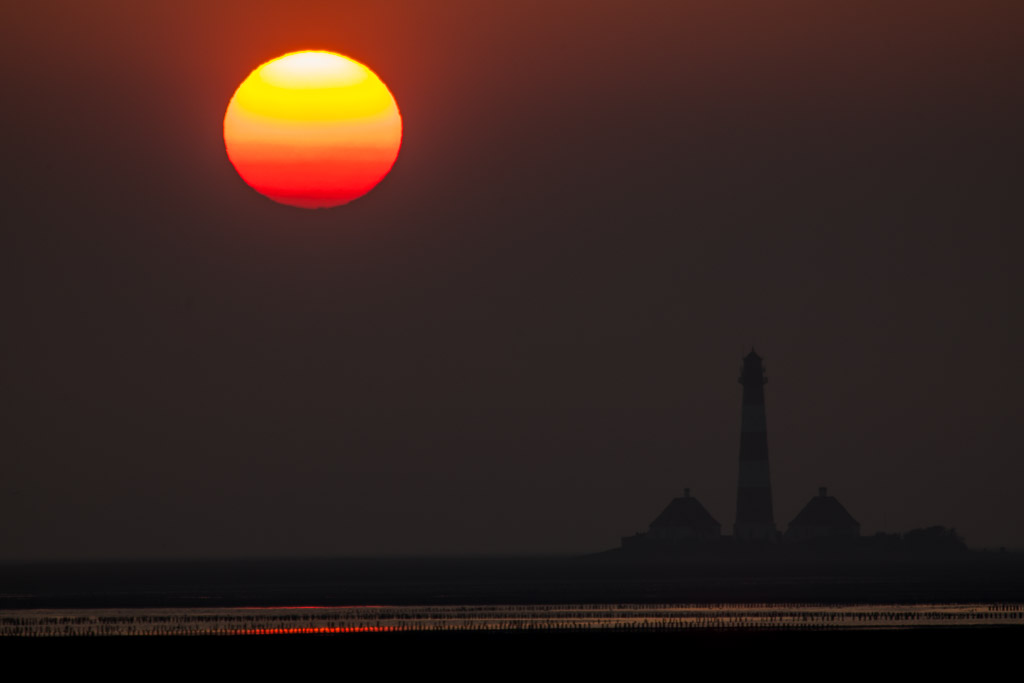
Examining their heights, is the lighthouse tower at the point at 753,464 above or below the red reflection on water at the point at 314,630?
above

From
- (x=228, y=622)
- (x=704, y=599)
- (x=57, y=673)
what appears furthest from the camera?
(x=704, y=599)

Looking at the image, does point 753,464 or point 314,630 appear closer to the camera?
point 314,630

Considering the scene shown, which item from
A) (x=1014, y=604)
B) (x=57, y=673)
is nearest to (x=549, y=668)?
(x=57, y=673)

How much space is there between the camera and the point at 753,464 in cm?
17050

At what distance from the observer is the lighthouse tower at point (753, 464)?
556ft

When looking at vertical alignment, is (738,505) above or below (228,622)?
above

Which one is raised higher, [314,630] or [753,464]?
[753,464]

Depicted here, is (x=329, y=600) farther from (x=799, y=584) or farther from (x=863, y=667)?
(x=863, y=667)

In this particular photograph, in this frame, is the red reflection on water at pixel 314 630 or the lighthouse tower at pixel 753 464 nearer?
the red reflection on water at pixel 314 630

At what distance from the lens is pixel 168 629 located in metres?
60.2

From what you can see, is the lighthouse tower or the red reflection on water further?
the lighthouse tower

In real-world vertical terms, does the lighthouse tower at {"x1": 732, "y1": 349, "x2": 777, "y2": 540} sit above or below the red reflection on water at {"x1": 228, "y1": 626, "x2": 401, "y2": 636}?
above

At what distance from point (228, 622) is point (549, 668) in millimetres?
26853

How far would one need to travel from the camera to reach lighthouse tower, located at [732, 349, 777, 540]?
16950 centimetres
